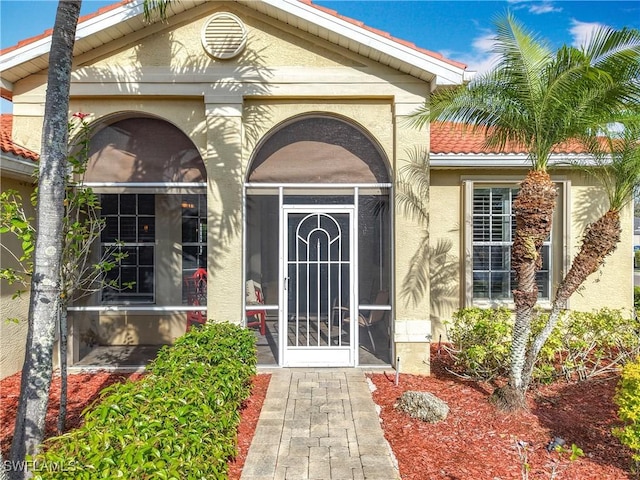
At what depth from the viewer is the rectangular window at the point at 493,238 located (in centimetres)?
930

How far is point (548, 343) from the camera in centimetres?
659

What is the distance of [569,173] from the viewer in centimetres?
923

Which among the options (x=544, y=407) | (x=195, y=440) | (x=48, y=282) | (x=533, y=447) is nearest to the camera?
(x=195, y=440)

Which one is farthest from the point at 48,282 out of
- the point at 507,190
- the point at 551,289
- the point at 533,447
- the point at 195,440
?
the point at 551,289

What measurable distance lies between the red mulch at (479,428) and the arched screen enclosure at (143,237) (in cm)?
119

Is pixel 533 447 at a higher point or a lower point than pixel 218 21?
lower

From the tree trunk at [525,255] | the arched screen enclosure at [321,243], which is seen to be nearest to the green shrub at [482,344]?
the tree trunk at [525,255]

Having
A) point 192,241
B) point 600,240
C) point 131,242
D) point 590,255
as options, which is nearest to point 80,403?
point 131,242

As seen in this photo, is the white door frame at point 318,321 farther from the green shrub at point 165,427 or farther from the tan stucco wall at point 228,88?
the green shrub at point 165,427

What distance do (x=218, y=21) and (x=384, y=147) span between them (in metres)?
3.52

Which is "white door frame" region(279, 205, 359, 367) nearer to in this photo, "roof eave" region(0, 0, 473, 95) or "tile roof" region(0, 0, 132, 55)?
"roof eave" region(0, 0, 473, 95)

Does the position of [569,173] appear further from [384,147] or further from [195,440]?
[195,440]

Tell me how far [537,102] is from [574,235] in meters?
5.04

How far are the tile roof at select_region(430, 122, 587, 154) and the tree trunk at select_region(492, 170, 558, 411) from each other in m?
2.43
